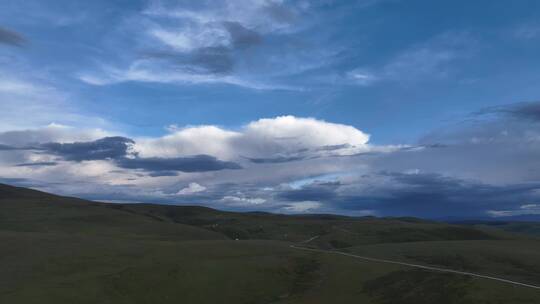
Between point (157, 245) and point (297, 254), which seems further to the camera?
point (157, 245)

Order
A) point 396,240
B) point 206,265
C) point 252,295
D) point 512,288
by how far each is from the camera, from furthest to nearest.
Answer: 1. point 396,240
2. point 206,265
3. point 252,295
4. point 512,288

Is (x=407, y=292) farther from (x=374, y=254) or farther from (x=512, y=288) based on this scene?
(x=374, y=254)

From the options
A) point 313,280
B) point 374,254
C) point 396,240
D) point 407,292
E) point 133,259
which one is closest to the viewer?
point 407,292

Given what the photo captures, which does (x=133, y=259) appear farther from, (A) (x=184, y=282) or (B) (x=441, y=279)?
(B) (x=441, y=279)

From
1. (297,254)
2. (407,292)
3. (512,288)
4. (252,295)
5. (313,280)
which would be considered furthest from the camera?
(297,254)

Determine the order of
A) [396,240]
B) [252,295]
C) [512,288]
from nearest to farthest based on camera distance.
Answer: [512,288]
[252,295]
[396,240]

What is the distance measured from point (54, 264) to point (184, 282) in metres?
25.9

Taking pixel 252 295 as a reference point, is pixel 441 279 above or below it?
above

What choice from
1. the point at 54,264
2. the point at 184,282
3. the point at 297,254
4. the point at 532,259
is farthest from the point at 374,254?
the point at 54,264

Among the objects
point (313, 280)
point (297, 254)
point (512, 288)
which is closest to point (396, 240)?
point (297, 254)

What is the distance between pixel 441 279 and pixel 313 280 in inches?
829

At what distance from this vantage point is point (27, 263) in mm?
91312

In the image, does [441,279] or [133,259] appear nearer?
[441,279]

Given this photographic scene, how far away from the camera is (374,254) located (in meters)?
110
